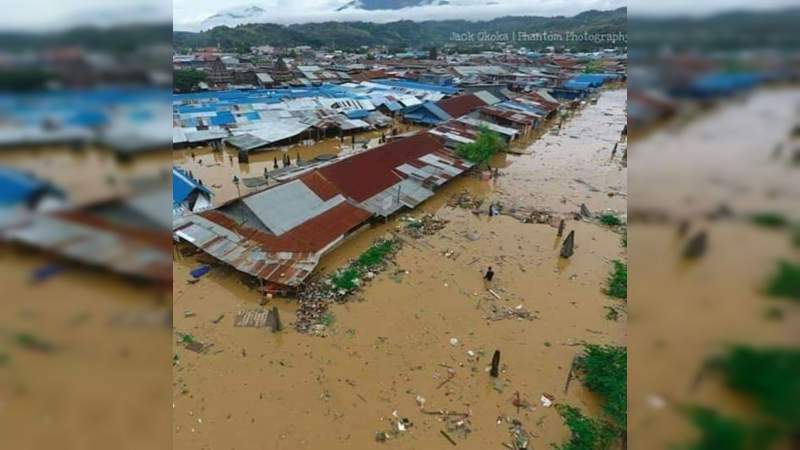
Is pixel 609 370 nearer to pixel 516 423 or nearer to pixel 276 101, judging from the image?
pixel 516 423

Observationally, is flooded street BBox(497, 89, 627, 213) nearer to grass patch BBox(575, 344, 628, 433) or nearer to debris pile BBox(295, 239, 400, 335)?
debris pile BBox(295, 239, 400, 335)

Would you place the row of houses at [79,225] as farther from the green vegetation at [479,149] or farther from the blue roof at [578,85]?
the blue roof at [578,85]

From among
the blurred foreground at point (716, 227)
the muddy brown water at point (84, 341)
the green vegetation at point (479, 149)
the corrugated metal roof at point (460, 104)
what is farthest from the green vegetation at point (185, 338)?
the corrugated metal roof at point (460, 104)

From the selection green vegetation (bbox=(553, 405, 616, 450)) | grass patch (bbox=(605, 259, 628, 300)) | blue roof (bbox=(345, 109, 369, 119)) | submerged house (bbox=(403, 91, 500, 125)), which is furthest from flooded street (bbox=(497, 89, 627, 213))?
blue roof (bbox=(345, 109, 369, 119))

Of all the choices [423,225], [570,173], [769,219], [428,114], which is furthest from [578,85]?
[769,219]

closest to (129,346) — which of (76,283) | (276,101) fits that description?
(76,283)
